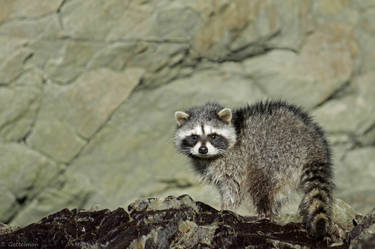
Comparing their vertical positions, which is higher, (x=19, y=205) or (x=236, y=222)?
(x=236, y=222)

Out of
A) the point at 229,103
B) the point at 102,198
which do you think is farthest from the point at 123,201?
the point at 229,103

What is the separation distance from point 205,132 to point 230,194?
933 millimetres

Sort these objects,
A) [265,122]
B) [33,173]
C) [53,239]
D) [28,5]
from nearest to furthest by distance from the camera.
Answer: [53,239]
[265,122]
[28,5]
[33,173]

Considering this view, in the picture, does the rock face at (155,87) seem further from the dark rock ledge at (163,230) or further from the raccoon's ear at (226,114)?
the dark rock ledge at (163,230)

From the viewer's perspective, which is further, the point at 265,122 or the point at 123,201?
the point at 123,201

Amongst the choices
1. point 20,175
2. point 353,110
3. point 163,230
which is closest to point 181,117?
point 163,230

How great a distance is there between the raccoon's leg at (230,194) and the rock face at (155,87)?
3.26 meters

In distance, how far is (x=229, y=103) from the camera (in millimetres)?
13094

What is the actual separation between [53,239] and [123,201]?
5.72 meters

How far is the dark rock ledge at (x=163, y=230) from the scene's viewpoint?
6805mm

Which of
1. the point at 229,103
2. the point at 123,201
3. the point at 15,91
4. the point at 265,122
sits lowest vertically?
the point at 123,201

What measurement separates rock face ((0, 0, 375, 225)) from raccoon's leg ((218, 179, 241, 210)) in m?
3.26

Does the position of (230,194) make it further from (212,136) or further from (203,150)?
(212,136)

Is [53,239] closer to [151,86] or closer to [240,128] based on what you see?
[240,128]
